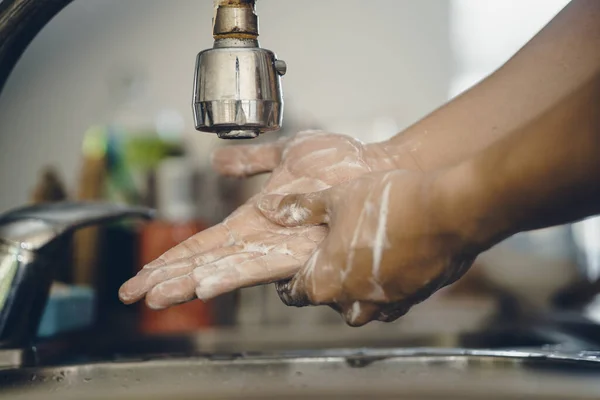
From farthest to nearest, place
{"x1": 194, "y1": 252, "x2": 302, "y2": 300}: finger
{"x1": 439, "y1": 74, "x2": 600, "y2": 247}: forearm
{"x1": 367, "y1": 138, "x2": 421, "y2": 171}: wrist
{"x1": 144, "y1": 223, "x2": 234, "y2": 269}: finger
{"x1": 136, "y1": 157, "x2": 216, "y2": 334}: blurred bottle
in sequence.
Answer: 1. {"x1": 136, "y1": 157, "x2": 216, "y2": 334}: blurred bottle
2. {"x1": 367, "y1": 138, "x2": 421, "y2": 171}: wrist
3. {"x1": 144, "y1": 223, "x2": 234, "y2": 269}: finger
4. {"x1": 194, "y1": 252, "x2": 302, "y2": 300}: finger
5. {"x1": 439, "y1": 74, "x2": 600, "y2": 247}: forearm

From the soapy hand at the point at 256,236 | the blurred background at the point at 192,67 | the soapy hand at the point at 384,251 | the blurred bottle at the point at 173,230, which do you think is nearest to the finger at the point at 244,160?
the soapy hand at the point at 256,236

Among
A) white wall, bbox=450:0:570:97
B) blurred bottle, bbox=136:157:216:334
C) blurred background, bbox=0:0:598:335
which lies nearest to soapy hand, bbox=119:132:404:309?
blurred bottle, bbox=136:157:216:334

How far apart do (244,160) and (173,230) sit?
75 cm

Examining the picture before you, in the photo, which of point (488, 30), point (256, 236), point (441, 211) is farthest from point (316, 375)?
point (488, 30)

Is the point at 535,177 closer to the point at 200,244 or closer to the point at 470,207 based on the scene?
the point at 470,207

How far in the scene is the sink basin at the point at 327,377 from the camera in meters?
0.76

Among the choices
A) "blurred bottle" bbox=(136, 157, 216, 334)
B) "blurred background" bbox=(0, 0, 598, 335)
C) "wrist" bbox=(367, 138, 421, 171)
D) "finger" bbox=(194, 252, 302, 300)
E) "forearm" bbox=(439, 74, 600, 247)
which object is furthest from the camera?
"blurred background" bbox=(0, 0, 598, 335)

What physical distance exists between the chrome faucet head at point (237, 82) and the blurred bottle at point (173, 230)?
33.8 inches

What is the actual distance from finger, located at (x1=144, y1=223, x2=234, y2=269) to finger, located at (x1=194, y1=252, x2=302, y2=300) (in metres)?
0.09

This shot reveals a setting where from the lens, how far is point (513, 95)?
2.71ft

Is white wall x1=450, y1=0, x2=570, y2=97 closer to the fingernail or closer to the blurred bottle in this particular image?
the blurred bottle

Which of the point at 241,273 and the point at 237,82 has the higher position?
the point at 237,82

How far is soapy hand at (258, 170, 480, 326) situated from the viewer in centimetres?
59

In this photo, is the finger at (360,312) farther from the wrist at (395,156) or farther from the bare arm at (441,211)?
the wrist at (395,156)
